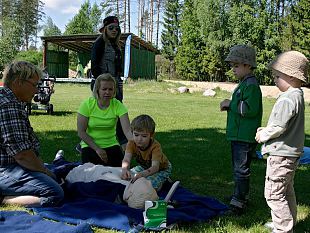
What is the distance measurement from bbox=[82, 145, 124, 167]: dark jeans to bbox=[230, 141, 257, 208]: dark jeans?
1.72m

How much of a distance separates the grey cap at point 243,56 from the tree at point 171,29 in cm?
4595

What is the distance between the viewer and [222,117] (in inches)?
524

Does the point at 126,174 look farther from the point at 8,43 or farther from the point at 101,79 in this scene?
the point at 8,43

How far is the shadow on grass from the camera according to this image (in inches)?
159

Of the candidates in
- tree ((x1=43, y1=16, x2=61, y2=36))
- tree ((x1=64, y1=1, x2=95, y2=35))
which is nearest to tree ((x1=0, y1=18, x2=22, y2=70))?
tree ((x1=64, y1=1, x2=95, y2=35))

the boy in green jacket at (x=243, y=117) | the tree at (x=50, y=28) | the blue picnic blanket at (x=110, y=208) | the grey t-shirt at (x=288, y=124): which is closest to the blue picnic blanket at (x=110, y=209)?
the blue picnic blanket at (x=110, y=208)

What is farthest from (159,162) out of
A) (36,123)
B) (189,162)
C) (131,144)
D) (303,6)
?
(303,6)

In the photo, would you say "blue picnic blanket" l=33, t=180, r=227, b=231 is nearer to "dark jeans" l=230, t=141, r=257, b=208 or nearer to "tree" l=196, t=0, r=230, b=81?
"dark jeans" l=230, t=141, r=257, b=208

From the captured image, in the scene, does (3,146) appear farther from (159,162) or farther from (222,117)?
(222,117)

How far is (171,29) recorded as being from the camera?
5125 cm

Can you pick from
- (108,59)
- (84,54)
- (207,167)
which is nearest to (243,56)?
(207,167)

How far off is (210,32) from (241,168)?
3673 cm

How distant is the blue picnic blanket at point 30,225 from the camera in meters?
3.35

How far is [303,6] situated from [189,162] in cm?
3044
